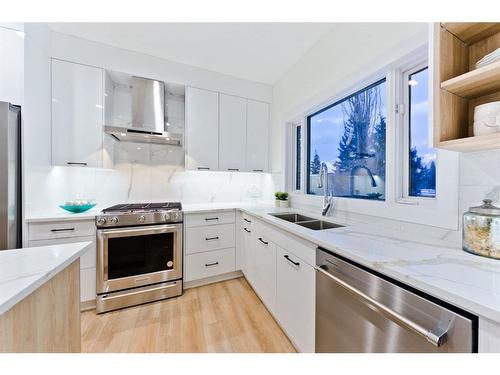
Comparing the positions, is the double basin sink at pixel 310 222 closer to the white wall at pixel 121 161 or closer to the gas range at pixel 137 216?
the white wall at pixel 121 161

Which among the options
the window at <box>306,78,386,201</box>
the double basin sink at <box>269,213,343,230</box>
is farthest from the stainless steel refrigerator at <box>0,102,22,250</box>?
the window at <box>306,78,386,201</box>

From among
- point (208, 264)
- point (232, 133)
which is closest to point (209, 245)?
point (208, 264)

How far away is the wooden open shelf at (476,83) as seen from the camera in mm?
697

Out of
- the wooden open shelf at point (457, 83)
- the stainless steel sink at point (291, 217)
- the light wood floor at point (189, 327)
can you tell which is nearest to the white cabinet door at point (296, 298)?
the light wood floor at point (189, 327)

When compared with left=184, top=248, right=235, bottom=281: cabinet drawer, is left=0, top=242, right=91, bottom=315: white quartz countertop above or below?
above

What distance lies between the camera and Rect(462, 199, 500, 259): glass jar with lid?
2.50 feet

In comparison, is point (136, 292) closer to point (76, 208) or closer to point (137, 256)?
point (137, 256)

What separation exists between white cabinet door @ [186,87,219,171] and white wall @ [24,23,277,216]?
6.3 inches

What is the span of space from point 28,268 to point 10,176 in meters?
1.35

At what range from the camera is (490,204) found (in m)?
0.80

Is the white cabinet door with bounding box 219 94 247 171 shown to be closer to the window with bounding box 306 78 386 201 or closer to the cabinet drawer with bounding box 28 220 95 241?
the window with bounding box 306 78 386 201

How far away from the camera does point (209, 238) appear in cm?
229

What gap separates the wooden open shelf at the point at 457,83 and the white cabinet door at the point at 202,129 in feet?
7.07

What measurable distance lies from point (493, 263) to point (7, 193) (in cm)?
281
